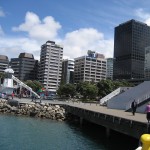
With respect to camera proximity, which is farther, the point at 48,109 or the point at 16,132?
the point at 48,109

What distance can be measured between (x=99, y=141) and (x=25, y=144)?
8.41 m

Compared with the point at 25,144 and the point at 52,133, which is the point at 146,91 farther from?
the point at 25,144

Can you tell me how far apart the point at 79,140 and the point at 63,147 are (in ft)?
15.0

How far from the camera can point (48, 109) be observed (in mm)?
57812

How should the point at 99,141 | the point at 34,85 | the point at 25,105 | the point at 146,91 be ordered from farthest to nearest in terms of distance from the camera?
the point at 34,85
the point at 25,105
the point at 146,91
the point at 99,141

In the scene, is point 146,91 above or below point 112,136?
above

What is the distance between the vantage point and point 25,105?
6219cm

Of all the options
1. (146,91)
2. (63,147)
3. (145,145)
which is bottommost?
(63,147)

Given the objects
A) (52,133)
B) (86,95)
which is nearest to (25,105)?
(52,133)

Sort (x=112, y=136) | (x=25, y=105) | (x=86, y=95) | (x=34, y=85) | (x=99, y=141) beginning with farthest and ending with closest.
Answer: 1. (x=34, y=85)
2. (x=86, y=95)
3. (x=25, y=105)
4. (x=112, y=136)
5. (x=99, y=141)

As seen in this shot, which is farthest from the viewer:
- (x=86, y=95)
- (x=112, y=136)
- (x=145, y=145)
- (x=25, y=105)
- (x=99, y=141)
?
(x=86, y=95)

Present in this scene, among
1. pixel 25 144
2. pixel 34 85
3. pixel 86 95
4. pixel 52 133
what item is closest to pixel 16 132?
pixel 52 133

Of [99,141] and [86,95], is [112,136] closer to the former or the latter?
[99,141]

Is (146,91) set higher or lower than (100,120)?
higher
